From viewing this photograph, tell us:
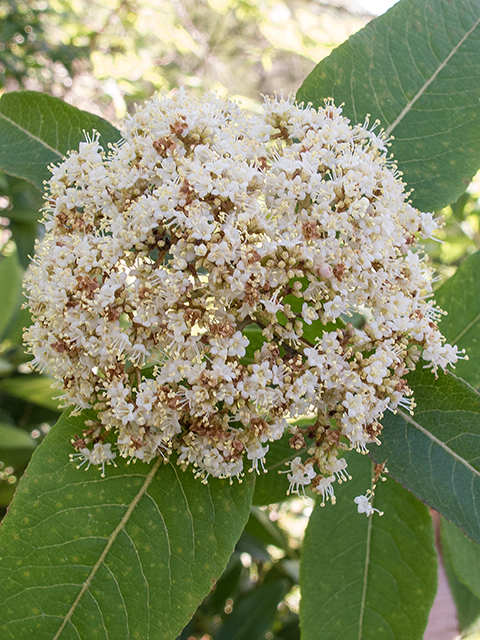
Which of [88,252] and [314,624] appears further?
[314,624]

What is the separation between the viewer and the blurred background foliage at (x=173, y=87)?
254cm

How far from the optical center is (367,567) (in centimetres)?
169

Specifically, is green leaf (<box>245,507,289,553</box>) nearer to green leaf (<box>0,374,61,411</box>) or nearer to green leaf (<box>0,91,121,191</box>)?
green leaf (<box>0,374,61,411</box>)

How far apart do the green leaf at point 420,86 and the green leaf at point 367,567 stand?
97 cm

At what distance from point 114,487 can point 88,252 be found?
0.56m

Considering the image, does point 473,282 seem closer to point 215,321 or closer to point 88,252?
point 215,321

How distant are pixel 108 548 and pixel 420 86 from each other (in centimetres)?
158

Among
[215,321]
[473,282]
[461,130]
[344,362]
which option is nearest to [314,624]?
[344,362]

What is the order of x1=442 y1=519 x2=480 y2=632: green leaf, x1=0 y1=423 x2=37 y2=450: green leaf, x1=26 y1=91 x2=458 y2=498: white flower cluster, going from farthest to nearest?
x1=442 y1=519 x2=480 y2=632: green leaf, x1=0 y1=423 x2=37 y2=450: green leaf, x1=26 y1=91 x2=458 y2=498: white flower cluster

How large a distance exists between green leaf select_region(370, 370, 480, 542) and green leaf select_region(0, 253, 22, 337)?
6.32 feet

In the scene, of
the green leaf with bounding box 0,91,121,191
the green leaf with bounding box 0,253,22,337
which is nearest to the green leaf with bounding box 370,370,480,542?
the green leaf with bounding box 0,91,121,191

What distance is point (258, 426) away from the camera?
1.14 meters

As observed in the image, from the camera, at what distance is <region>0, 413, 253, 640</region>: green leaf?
46.8 inches

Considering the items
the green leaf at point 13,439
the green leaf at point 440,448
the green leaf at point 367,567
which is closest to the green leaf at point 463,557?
the green leaf at point 367,567
